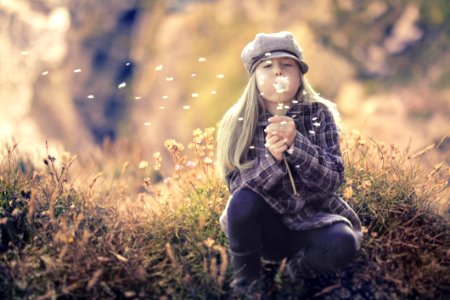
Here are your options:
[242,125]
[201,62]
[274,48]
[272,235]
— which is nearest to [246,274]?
[272,235]

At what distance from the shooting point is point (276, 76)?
3.04 metres

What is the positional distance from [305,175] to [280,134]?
0.25 meters

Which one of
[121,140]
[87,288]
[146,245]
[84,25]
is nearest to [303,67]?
[146,245]

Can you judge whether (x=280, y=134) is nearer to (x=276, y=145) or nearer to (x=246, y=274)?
(x=276, y=145)

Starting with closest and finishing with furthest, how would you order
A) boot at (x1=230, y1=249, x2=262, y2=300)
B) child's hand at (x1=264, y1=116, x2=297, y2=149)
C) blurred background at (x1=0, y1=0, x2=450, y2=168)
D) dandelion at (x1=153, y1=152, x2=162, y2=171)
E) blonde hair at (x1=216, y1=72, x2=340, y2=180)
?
child's hand at (x1=264, y1=116, x2=297, y2=149) → boot at (x1=230, y1=249, x2=262, y2=300) → blonde hair at (x1=216, y1=72, x2=340, y2=180) → dandelion at (x1=153, y1=152, x2=162, y2=171) → blurred background at (x1=0, y1=0, x2=450, y2=168)

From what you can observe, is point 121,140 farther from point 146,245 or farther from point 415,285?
point 415,285

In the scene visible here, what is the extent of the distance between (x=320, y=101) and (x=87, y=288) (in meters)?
1.49

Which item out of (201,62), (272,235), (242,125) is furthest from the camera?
(201,62)

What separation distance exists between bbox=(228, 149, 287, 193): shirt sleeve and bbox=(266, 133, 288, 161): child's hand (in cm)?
7

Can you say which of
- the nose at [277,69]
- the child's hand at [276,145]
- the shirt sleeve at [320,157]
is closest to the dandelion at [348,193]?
the shirt sleeve at [320,157]

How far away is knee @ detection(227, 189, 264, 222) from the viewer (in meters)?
2.94

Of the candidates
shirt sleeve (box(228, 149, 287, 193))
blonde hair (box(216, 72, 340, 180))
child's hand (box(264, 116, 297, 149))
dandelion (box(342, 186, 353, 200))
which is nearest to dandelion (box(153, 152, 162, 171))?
blonde hair (box(216, 72, 340, 180))

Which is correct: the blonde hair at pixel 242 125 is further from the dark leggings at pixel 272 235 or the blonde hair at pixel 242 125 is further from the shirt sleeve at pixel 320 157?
the dark leggings at pixel 272 235

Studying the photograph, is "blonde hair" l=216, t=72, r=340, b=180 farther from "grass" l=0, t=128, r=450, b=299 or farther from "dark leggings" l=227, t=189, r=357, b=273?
"grass" l=0, t=128, r=450, b=299
